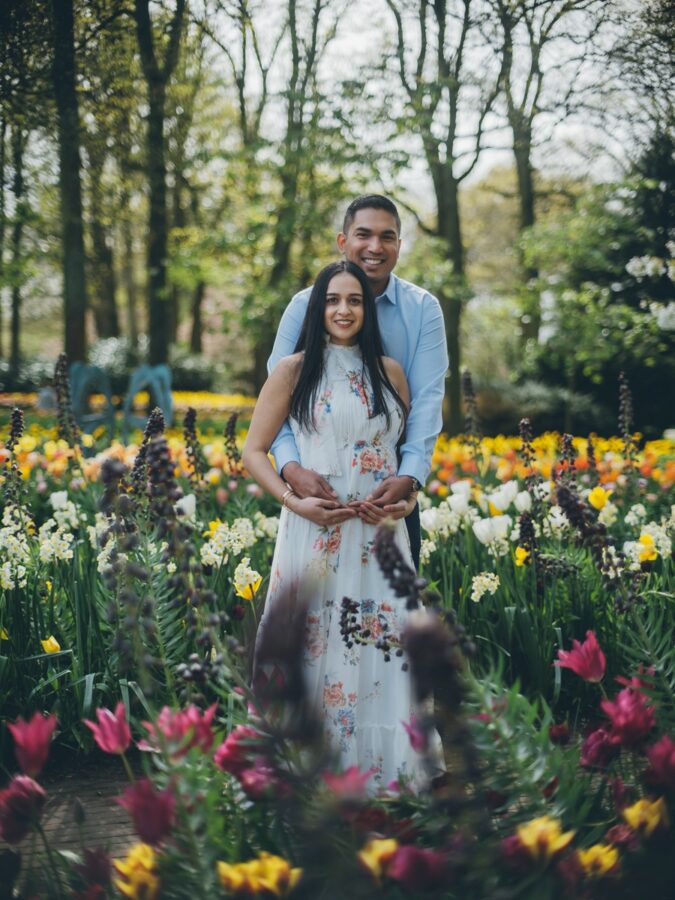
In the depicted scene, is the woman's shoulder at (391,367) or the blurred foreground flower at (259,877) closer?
the blurred foreground flower at (259,877)

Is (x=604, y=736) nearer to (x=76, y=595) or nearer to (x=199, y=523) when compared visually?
(x=76, y=595)

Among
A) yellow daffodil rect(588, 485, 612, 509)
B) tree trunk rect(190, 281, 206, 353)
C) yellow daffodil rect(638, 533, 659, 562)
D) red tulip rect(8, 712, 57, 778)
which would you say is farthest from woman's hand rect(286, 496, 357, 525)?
tree trunk rect(190, 281, 206, 353)

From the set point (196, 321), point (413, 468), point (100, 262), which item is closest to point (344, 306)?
point (413, 468)

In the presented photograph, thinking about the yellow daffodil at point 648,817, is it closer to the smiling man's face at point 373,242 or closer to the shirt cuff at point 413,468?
the shirt cuff at point 413,468

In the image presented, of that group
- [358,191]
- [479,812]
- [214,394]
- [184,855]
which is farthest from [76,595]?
[214,394]

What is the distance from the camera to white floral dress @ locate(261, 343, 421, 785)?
2512mm

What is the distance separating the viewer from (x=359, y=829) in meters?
1.58

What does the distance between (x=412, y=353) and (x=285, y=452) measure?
642 mm

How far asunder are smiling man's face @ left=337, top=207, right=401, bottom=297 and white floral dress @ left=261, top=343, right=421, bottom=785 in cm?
41

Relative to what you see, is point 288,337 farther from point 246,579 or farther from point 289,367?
point 246,579

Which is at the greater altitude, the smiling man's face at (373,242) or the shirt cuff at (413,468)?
the smiling man's face at (373,242)

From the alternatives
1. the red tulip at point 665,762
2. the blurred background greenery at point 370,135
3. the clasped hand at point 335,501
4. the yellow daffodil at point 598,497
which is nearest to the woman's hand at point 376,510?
the clasped hand at point 335,501

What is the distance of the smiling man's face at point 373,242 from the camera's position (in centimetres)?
287

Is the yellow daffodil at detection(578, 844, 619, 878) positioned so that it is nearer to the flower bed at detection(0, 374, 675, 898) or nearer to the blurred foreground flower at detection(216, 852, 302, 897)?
the flower bed at detection(0, 374, 675, 898)
